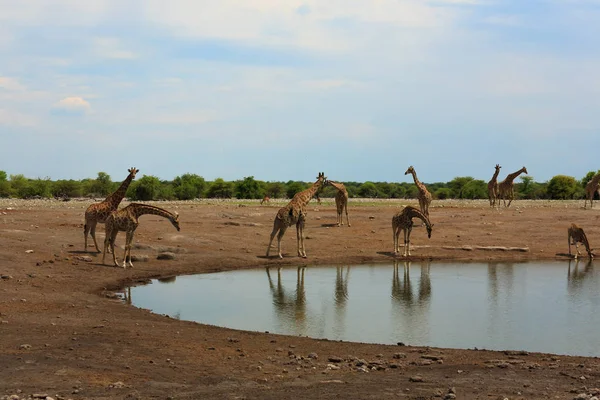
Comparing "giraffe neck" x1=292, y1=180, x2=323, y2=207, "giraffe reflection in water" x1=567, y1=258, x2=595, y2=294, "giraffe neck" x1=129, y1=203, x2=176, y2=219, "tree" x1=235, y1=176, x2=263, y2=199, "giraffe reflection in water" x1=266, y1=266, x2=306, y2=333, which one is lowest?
"giraffe reflection in water" x1=266, y1=266, x2=306, y2=333

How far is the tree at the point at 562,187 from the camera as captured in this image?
64688 mm

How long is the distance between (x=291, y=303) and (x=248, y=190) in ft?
149

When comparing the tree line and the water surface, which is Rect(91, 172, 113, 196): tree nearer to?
the tree line

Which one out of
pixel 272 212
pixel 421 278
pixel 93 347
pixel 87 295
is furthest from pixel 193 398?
pixel 272 212

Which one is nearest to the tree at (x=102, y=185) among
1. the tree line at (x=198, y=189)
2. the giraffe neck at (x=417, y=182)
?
the tree line at (x=198, y=189)

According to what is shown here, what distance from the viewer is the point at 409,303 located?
54.2 feet

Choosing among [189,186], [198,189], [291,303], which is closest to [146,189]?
[189,186]

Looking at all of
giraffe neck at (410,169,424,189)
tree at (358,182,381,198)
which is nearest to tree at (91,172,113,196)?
tree at (358,182,381,198)

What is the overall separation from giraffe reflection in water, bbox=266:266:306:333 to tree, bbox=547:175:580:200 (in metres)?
50.6

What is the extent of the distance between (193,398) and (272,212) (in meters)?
26.2

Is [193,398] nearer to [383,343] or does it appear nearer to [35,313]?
[383,343]

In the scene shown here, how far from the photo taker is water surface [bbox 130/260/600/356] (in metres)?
13.0

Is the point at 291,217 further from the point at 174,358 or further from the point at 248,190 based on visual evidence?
the point at 248,190

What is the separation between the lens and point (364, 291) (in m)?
18.1
